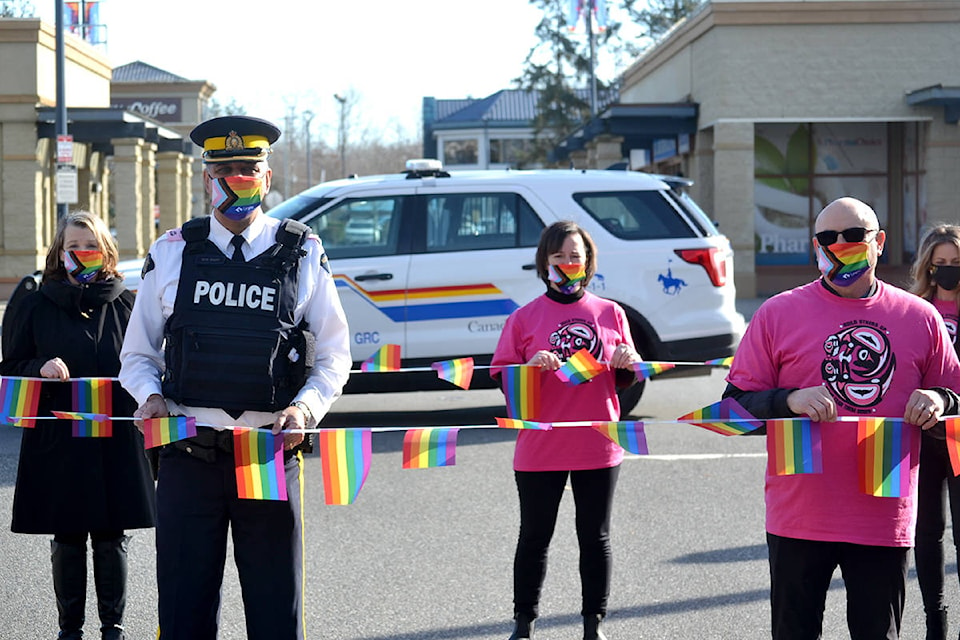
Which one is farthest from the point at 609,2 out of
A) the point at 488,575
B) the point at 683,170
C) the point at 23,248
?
the point at 488,575

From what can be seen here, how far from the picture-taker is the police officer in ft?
12.5

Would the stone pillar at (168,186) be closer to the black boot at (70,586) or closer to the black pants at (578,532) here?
the black boot at (70,586)

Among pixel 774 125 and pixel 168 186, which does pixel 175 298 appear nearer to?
pixel 774 125

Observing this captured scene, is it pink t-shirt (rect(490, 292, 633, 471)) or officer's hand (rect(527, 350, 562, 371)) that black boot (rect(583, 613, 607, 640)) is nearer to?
pink t-shirt (rect(490, 292, 633, 471))

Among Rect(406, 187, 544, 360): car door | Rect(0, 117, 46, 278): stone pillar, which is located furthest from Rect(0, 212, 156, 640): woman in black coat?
Rect(0, 117, 46, 278): stone pillar

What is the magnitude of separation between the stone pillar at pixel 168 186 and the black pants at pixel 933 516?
35.5m

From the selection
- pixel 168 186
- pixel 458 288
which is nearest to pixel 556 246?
pixel 458 288

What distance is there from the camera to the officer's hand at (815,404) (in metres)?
3.71

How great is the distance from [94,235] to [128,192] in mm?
27799

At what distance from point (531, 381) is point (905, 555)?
198cm

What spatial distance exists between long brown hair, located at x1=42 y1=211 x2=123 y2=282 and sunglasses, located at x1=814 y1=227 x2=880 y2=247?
9.37ft

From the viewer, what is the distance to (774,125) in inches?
1081

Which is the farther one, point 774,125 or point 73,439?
point 774,125

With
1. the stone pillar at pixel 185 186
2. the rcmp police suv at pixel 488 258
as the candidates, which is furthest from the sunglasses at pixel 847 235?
the stone pillar at pixel 185 186
